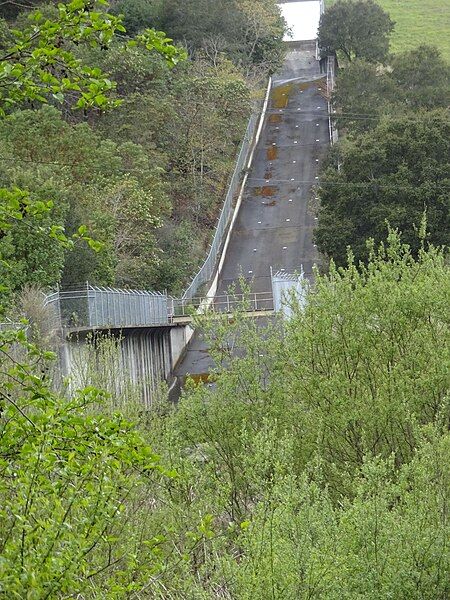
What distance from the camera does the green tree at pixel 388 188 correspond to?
1939 inches

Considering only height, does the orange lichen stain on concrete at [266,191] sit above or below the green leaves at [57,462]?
below

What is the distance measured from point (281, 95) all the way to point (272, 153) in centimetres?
1351

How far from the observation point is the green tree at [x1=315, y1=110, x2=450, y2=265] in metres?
49.2

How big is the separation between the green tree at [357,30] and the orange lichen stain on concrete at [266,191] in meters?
14.5

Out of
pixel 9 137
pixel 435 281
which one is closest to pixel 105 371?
pixel 435 281

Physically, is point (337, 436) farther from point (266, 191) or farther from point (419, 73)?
point (419, 73)

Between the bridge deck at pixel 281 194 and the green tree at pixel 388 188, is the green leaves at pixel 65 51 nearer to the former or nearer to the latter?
the bridge deck at pixel 281 194

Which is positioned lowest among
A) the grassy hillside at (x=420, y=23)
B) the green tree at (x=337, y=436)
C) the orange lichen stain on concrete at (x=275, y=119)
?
the green tree at (x=337, y=436)

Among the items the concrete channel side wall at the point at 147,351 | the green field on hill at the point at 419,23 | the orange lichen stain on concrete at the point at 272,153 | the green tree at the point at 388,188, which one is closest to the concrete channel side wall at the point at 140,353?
the concrete channel side wall at the point at 147,351

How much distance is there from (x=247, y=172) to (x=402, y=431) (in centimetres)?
5293

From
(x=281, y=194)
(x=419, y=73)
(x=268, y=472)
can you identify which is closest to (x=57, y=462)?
(x=268, y=472)

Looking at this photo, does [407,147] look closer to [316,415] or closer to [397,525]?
[316,415]

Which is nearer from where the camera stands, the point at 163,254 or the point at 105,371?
the point at 105,371

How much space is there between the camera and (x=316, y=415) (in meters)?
22.2
